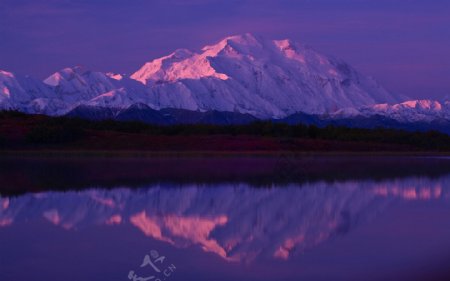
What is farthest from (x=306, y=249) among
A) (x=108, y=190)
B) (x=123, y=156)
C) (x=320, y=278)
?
(x=123, y=156)

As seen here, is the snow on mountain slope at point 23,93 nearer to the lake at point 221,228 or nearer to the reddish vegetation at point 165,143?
the reddish vegetation at point 165,143

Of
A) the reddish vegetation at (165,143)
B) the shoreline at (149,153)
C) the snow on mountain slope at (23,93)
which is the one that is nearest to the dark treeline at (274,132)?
the reddish vegetation at (165,143)

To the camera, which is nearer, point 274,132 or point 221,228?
point 221,228

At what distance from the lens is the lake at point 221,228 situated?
471 inches

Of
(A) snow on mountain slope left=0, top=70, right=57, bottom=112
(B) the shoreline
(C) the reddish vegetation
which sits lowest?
(A) snow on mountain slope left=0, top=70, right=57, bottom=112

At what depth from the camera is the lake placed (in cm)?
1195

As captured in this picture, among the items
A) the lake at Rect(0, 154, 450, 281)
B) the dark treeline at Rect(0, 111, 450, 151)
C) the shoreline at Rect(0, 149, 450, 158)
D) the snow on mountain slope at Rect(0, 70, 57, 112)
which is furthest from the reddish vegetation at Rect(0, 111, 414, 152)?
the snow on mountain slope at Rect(0, 70, 57, 112)

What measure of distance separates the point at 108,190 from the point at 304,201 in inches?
262

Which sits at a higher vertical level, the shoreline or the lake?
the lake

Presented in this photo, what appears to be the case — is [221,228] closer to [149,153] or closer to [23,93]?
[149,153]

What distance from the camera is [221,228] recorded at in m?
16.4

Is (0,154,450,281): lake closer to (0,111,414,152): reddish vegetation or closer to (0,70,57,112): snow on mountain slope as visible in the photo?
(0,111,414,152): reddish vegetation

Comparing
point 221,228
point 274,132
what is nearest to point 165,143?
point 274,132

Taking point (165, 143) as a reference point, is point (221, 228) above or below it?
above
